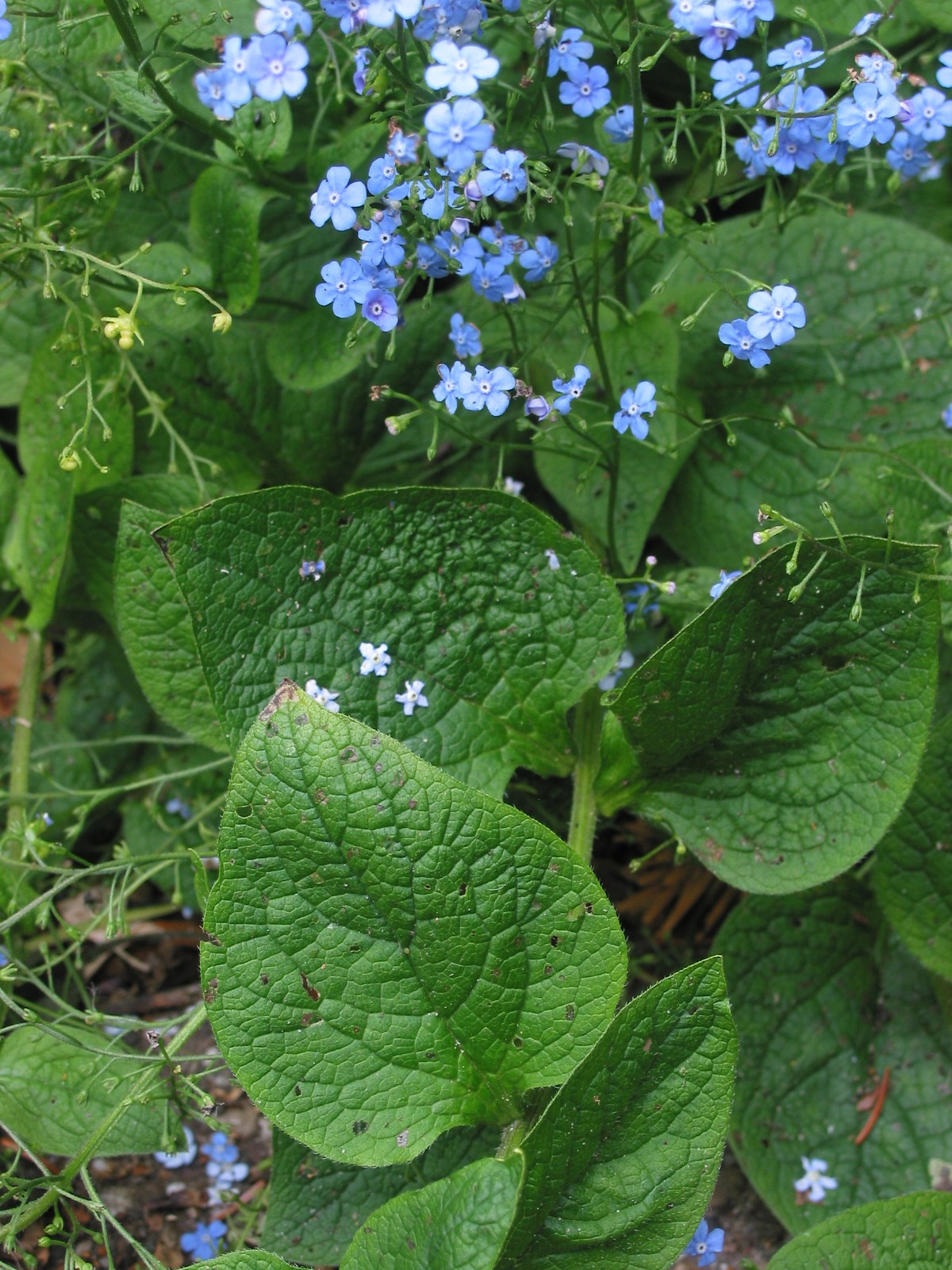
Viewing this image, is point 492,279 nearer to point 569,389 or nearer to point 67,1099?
point 569,389

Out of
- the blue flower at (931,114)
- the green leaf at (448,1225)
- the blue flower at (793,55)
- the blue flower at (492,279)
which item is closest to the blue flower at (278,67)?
the blue flower at (492,279)

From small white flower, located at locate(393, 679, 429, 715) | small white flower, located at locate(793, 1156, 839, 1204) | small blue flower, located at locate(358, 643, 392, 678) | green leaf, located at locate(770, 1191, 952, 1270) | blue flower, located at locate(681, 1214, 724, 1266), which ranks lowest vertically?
small white flower, located at locate(793, 1156, 839, 1204)

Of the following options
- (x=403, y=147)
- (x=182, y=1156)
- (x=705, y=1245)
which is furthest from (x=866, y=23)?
(x=182, y=1156)

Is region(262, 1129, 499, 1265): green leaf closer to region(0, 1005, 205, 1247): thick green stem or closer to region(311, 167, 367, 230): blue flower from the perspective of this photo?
region(0, 1005, 205, 1247): thick green stem

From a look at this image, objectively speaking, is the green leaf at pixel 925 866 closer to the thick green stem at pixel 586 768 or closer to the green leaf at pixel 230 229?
the thick green stem at pixel 586 768

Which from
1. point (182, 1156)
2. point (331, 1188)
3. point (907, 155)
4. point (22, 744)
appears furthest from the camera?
point (22, 744)

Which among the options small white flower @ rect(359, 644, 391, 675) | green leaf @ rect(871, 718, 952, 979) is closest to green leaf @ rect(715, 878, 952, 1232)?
green leaf @ rect(871, 718, 952, 979)

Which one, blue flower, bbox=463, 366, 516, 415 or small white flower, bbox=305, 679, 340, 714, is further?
small white flower, bbox=305, 679, 340, 714
